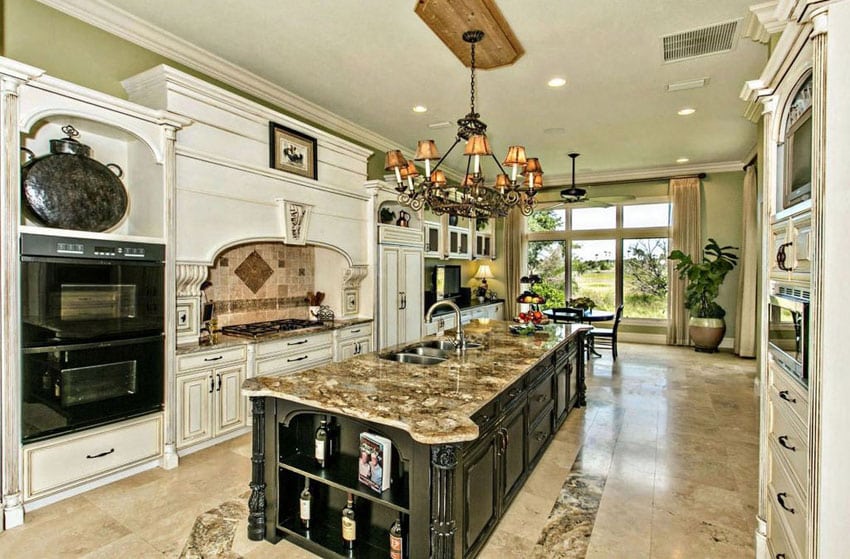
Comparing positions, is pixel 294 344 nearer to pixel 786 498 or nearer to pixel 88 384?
pixel 88 384

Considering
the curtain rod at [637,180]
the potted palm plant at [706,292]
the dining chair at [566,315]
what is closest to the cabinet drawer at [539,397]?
the dining chair at [566,315]

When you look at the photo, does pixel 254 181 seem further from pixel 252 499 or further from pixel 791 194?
pixel 791 194

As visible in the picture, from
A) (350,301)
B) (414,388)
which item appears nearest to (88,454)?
(414,388)

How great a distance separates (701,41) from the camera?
11.0 feet

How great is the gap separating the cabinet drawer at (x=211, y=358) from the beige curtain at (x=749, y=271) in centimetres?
721

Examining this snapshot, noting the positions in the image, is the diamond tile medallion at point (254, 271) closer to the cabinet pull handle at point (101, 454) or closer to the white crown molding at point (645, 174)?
the cabinet pull handle at point (101, 454)

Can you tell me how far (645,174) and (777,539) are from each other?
722 centimetres

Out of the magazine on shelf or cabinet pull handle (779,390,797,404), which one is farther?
the magazine on shelf

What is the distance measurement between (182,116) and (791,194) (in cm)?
362

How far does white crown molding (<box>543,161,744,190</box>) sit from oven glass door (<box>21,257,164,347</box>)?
7217mm

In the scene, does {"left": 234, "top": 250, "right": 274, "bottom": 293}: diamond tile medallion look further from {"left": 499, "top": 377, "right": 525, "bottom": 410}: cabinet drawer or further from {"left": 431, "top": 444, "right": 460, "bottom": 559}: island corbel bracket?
{"left": 431, "top": 444, "right": 460, "bottom": 559}: island corbel bracket

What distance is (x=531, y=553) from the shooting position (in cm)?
217

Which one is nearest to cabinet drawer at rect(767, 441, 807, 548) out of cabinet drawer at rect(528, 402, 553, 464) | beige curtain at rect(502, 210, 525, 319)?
cabinet drawer at rect(528, 402, 553, 464)

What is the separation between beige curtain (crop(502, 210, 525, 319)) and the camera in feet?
30.0
